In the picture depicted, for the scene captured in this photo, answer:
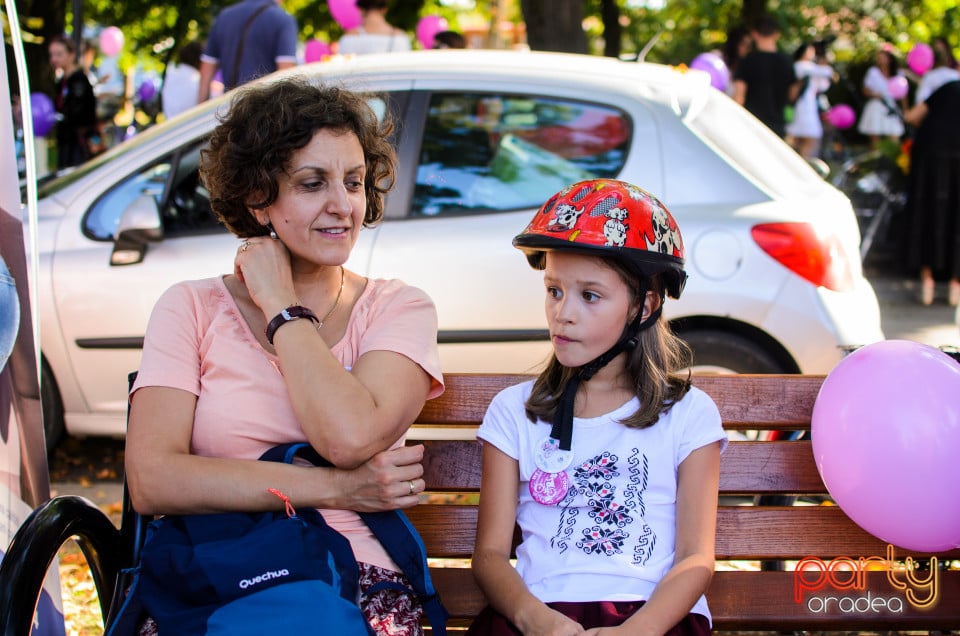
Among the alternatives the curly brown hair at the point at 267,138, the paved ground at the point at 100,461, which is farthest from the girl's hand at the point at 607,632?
the paved ground at the point at 100,461

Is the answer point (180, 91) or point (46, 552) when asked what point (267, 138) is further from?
point (180, 91)

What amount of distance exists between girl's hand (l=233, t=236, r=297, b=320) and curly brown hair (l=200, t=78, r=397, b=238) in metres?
0.11

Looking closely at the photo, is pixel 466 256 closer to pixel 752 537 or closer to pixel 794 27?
pixel 752 537

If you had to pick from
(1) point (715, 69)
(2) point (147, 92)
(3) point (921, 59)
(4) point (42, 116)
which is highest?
(1) point (715, 69)

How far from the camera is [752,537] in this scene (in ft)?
9.36

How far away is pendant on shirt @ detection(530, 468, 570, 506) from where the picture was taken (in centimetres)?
252

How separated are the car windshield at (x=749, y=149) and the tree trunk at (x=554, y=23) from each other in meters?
5.00

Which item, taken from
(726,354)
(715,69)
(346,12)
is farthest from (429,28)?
(726,354)

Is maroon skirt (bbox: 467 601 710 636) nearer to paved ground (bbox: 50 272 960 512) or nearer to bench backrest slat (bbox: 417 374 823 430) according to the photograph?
bench backrest slat (bbox: 417 374 823 430)

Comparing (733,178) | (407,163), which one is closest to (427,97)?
(407,163)

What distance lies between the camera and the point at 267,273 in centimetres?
256

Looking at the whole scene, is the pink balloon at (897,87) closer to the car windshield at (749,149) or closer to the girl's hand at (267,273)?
the car windshield at (749,149)

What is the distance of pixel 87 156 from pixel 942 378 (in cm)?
1138

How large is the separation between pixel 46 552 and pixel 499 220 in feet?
9.90
